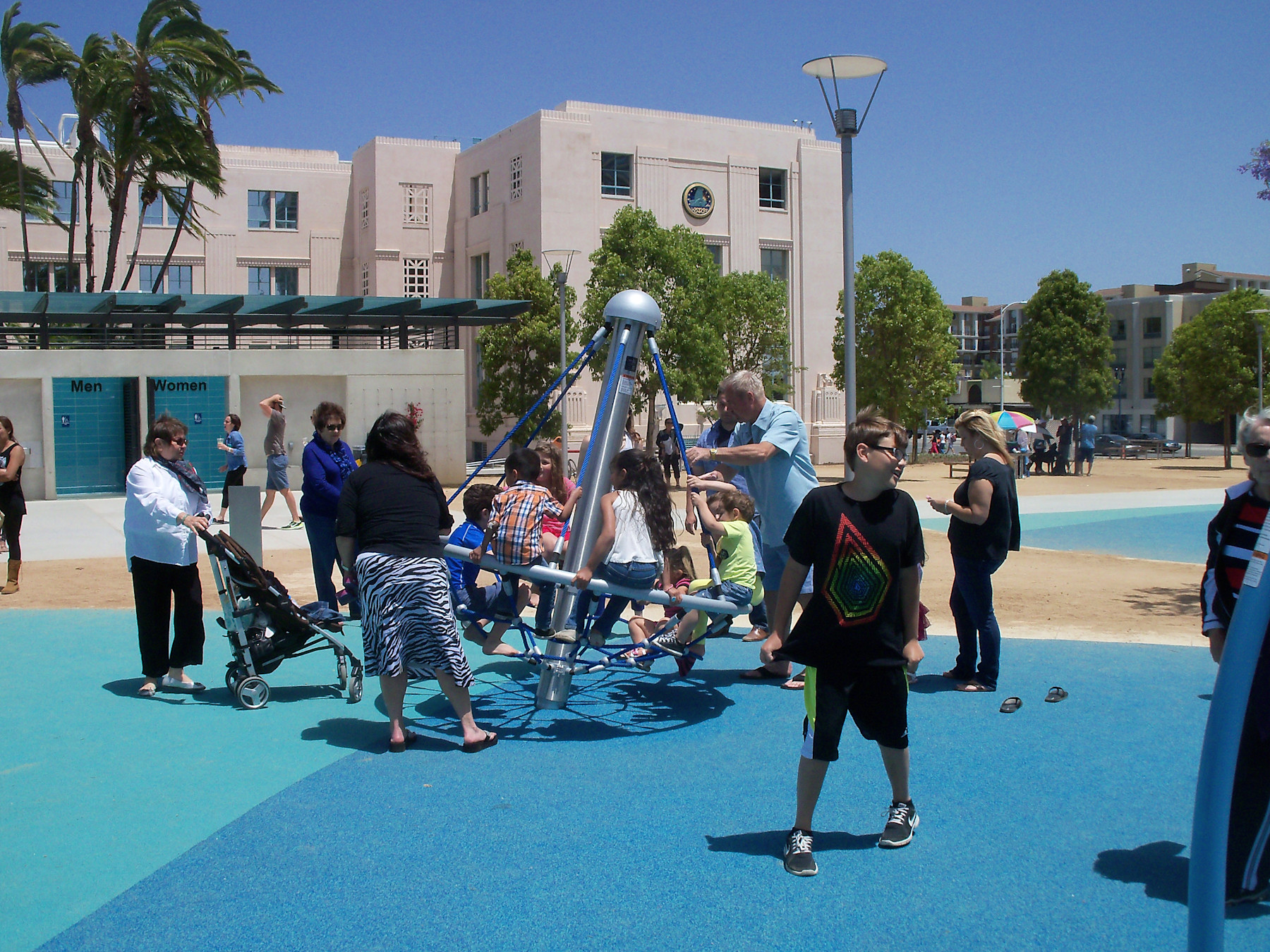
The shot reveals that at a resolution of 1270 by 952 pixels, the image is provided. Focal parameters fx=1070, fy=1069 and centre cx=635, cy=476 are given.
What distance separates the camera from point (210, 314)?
24938 millimetres

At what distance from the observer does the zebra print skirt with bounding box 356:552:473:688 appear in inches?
218

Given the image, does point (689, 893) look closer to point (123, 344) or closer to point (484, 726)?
point (484, 726)

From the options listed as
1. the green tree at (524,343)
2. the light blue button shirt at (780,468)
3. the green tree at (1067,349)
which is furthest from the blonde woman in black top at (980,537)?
the green tree at (1067,349)

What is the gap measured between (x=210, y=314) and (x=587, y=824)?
913 inches

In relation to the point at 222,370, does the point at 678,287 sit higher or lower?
higher

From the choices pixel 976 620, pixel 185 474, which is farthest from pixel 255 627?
pixel 976 620

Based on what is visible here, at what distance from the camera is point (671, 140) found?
141 feet

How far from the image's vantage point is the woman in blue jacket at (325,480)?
7766 mm

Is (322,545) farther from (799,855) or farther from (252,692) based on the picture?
(799,855)

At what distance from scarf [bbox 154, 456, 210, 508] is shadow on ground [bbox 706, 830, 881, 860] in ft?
13.2

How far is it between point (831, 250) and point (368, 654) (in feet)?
140

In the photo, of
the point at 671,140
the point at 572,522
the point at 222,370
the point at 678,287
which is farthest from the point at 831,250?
the point at 572,522

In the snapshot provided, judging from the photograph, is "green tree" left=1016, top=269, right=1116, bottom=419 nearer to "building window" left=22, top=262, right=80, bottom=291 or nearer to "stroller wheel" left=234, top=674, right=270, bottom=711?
"building window" left=22, top=262, right=80, bottom=291

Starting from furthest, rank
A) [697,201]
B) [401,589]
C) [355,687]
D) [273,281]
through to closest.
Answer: [273,281], [697,201], [355,687], [401,589]
